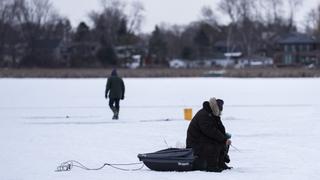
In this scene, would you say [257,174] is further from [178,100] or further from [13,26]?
[13,26]

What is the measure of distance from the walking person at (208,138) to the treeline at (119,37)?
256 feet

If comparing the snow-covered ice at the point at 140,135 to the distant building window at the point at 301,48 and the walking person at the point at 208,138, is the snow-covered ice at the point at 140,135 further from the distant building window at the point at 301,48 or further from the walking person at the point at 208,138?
the distant building window at the point at 301,48

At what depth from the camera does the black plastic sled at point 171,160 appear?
1002 centimetres

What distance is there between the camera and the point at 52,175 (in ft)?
32.7

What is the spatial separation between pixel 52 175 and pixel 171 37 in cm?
11651

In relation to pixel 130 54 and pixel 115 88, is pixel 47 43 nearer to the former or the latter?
pixel 130 54

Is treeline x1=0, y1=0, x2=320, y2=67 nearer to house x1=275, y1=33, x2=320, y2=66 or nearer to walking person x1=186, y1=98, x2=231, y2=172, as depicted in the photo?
house x1=275, y1=33, x2=320, y2=66

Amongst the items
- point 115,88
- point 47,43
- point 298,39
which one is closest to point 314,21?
point 298,39

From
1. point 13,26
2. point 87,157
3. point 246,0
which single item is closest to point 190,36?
point 246,0

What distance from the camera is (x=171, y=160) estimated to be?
10.0 meters

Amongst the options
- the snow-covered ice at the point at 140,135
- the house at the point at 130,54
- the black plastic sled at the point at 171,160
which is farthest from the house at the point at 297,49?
the black plastic sled at the point at 171,160

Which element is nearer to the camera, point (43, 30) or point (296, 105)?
point (296, 105)

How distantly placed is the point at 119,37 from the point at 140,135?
304ft

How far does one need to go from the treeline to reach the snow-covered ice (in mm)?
63102
